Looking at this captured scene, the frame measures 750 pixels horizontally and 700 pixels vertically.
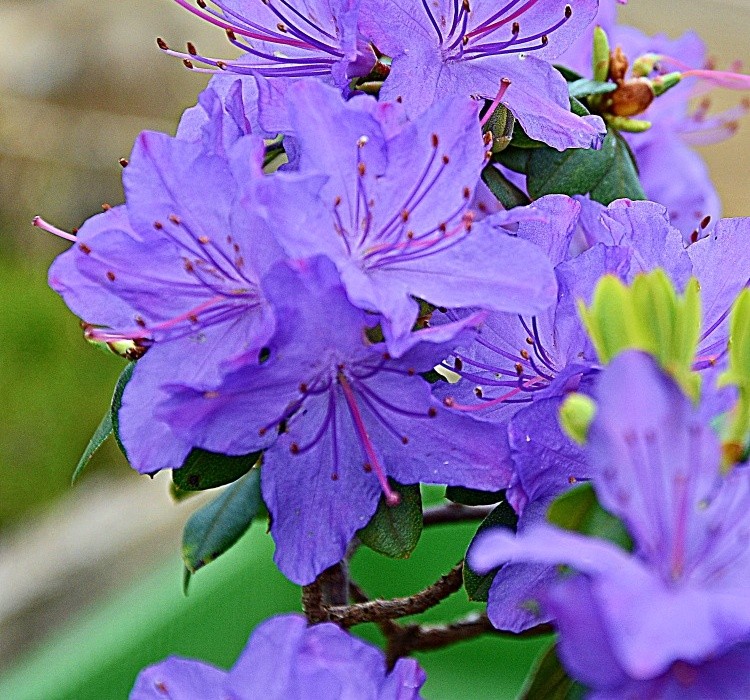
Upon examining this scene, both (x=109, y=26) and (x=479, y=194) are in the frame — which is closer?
(x=479, y=194)

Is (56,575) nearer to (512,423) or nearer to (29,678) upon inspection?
(29,678)

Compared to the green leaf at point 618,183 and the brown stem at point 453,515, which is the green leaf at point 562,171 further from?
the brown stem at point 453,515

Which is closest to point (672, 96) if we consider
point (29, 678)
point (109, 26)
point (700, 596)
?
point (700, 596)

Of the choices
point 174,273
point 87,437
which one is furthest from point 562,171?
point 87,437

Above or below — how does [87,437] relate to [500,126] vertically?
below

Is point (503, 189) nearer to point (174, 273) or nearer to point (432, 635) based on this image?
point (174, 273)

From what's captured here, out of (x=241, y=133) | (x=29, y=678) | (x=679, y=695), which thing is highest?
(x=241, y=133)

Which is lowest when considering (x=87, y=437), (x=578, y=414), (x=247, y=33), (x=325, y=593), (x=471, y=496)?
(x=87, y=437)
